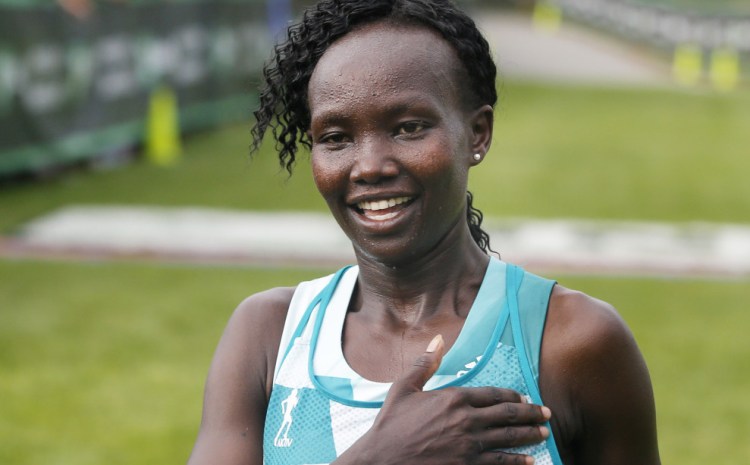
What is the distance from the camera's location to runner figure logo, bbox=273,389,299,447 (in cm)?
216

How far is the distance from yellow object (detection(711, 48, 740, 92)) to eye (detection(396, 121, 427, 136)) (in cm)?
2383

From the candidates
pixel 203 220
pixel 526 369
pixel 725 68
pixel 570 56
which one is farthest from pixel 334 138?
pixel 570 56

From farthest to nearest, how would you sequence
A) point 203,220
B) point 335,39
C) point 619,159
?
point 619,159 → point 203,220 → point 335,39

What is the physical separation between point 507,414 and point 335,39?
0.76 meters

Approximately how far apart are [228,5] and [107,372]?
1155 centimetres

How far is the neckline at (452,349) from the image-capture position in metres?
2.10

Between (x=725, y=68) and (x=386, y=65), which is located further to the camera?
(x=725, y=68)

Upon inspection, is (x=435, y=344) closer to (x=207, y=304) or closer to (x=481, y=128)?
(x=481, y=128)

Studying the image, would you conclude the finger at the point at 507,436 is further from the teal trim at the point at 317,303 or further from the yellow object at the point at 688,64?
the yellow object at the point at 688,64

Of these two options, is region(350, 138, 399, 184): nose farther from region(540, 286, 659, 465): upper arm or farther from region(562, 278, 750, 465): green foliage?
region(562, 278, 750, 465): green foliage

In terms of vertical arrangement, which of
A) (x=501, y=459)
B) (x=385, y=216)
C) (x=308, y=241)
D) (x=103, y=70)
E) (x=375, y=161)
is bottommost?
(x=308, y=241)

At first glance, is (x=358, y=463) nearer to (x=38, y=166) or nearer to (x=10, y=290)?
(x=10, y=290)

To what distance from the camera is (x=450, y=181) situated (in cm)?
217

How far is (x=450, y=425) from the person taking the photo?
6.57 ft
